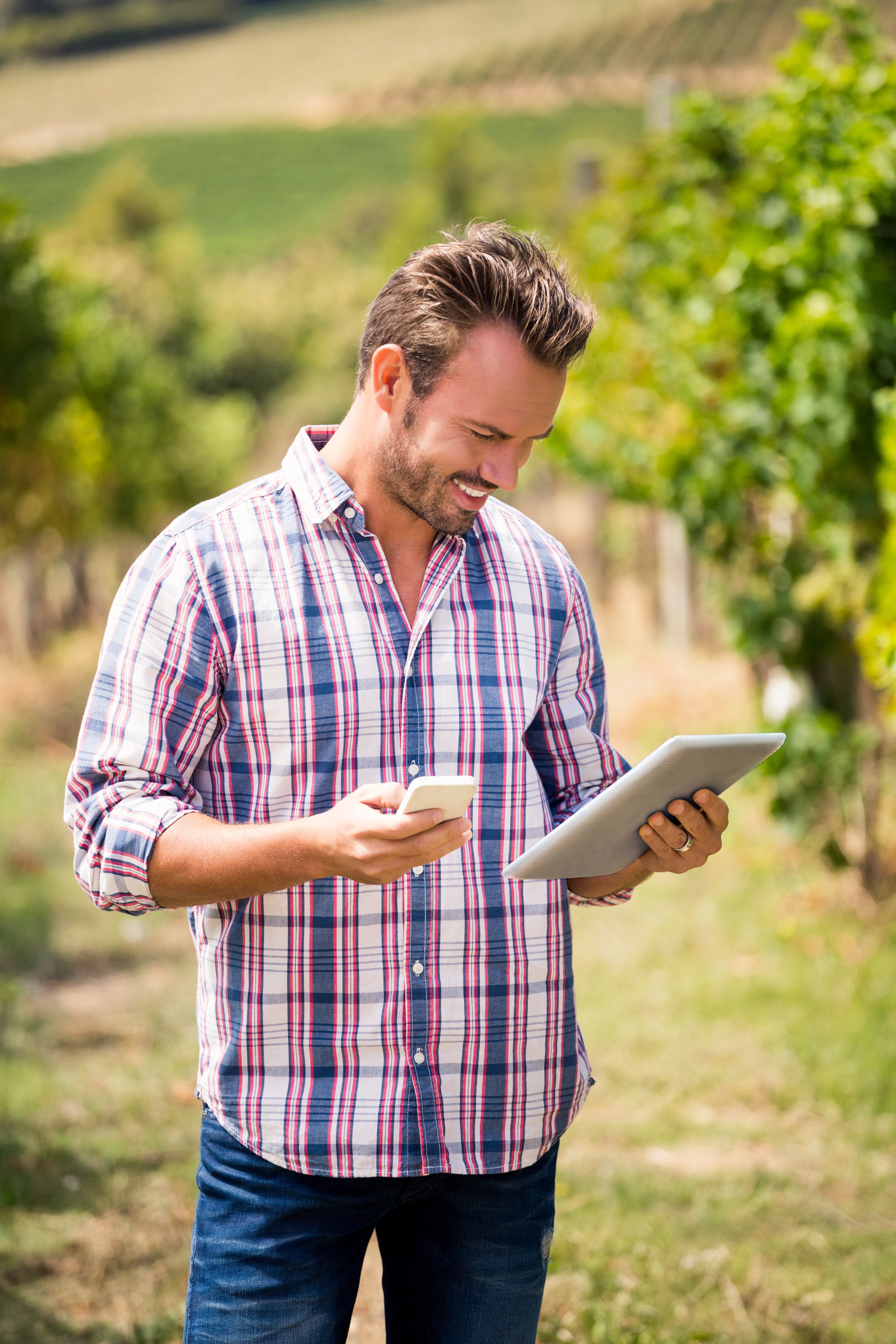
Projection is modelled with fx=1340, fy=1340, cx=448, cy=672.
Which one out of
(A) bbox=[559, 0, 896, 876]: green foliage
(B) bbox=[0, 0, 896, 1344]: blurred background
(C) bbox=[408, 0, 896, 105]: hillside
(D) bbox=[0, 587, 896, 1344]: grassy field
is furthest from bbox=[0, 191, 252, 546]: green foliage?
(C) bbox=[408, 0, 896, 105]: hillside

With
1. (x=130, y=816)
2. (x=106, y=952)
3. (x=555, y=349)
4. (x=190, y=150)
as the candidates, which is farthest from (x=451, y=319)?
(x=190, y=150)

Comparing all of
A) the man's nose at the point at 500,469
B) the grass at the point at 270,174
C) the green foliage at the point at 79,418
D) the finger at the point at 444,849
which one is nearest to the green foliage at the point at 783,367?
the man's nose at the point at 500,469

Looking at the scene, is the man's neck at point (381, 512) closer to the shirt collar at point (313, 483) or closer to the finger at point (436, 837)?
the shirt collar at point (313, 483)

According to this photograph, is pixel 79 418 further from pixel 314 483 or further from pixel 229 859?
pixel 229 859

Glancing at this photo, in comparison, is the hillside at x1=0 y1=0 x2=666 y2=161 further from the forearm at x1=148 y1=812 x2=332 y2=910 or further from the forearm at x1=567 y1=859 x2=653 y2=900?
the forearm at x1=148 y1=812 x2=332 y2=910

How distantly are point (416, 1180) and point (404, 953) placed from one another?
0.28 m

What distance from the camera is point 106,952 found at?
19.1 feet

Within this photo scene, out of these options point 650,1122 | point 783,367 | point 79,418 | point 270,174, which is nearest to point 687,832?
point 650,1122

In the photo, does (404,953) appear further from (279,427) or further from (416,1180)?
(279,427)

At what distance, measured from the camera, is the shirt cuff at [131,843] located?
58.6 inches

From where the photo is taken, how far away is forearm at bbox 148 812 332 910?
1.46m

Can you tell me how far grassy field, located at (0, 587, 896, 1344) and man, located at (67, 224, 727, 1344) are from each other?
148cm

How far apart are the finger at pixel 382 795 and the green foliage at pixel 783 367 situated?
1.95 m

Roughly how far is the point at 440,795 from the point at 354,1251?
0.67 m
